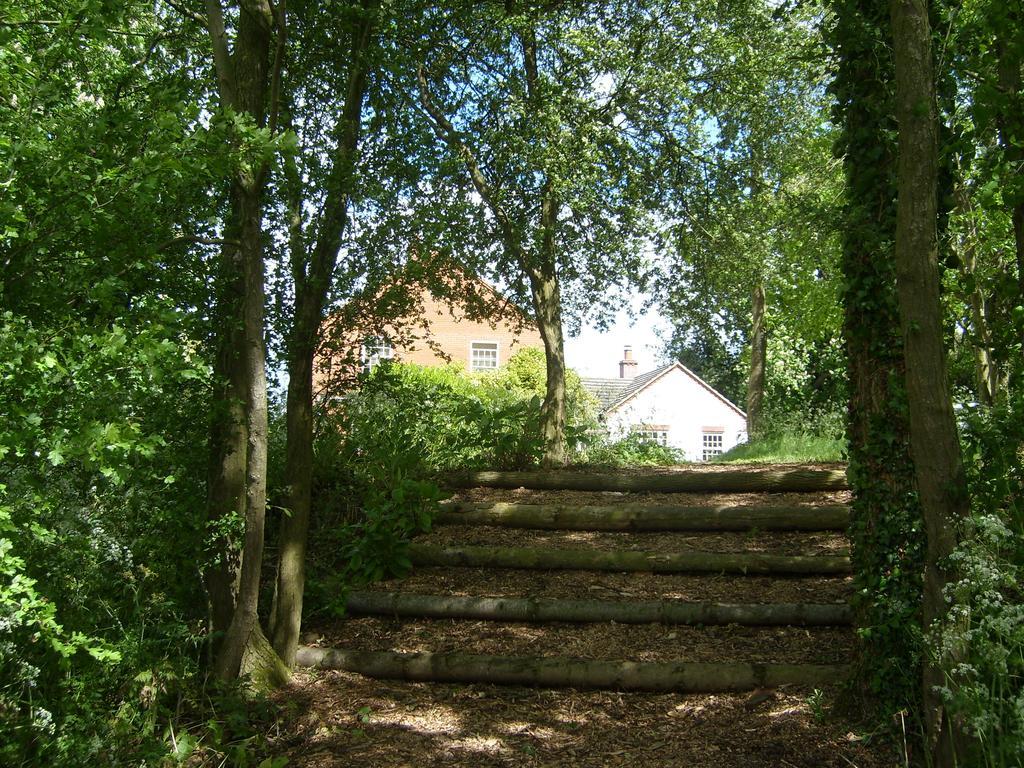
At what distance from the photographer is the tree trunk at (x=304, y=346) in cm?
564

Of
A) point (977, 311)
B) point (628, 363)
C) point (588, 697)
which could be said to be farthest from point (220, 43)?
point (628, 363)

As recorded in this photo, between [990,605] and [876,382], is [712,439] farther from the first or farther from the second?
[990,605]

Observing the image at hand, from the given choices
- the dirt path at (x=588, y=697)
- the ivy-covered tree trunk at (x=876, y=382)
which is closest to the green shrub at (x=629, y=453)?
the dirt path at (x=588, y=697)

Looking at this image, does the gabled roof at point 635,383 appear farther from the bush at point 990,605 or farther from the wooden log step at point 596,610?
the bush at point 990,605

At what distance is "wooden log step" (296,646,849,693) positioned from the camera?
5.09 meters

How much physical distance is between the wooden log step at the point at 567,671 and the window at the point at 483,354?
81.2 feet

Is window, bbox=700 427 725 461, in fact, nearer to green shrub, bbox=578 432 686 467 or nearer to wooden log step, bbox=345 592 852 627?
green shrub, bbox=578 432 686 467

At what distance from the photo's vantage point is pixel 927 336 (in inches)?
142

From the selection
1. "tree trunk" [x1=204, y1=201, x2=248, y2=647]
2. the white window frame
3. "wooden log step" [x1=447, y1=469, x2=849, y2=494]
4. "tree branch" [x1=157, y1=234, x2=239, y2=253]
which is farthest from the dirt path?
the white window frame

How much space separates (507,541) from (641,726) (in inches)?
122

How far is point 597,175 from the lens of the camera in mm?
9914

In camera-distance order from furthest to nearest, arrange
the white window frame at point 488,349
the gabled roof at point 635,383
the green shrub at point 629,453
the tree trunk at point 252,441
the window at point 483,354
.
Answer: the gabled roof at point 635,383 < the window at point 483,354 < the white window frame at point 488,349 < the green shrub at point 629,453 < the tree trunk at point 252,441

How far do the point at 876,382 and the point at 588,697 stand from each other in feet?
8.70

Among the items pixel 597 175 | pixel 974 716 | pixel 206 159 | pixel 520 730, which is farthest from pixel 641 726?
pixel 597 175
